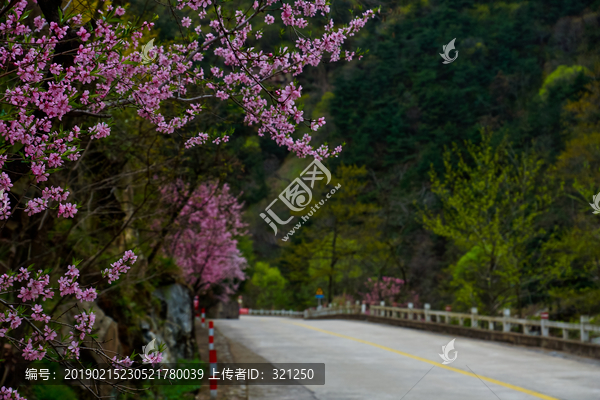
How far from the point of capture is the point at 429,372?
38.5ft

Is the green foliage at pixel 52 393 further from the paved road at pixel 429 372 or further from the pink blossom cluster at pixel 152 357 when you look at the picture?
the pink blossom cluster at pixel 152 357

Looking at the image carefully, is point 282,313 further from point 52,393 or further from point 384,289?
point 52,393

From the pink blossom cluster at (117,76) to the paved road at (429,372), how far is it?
558cm

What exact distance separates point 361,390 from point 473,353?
6377mm

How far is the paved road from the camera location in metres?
9.45

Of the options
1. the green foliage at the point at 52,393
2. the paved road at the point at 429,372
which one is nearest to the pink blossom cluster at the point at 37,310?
the green foliage at the point at 52,393

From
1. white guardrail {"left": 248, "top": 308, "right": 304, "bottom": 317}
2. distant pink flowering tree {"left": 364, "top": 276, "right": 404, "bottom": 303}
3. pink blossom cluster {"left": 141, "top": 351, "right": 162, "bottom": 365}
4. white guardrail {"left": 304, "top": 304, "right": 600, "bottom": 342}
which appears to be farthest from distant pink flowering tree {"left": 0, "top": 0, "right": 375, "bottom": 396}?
white guardrail {"left": 248, "top": 308, "right": 304, "bottom": 317}

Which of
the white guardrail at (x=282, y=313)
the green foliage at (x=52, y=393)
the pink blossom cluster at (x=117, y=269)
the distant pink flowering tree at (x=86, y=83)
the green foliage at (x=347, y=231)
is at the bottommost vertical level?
the green foliage at (x=52, y=393)

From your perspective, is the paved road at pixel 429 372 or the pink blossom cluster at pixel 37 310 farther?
the paved road at pixel 429 372

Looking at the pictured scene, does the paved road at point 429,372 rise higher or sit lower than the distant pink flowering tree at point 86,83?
lower

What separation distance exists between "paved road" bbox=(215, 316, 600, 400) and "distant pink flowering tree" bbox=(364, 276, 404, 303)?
2404 cm

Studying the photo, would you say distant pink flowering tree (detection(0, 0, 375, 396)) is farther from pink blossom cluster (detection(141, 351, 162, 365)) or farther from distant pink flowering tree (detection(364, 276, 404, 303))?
distant pink flowering tree (detection(364, 276, 404, 303))

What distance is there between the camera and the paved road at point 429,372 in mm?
9453

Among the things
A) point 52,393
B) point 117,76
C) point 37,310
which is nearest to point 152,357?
point 37,310
